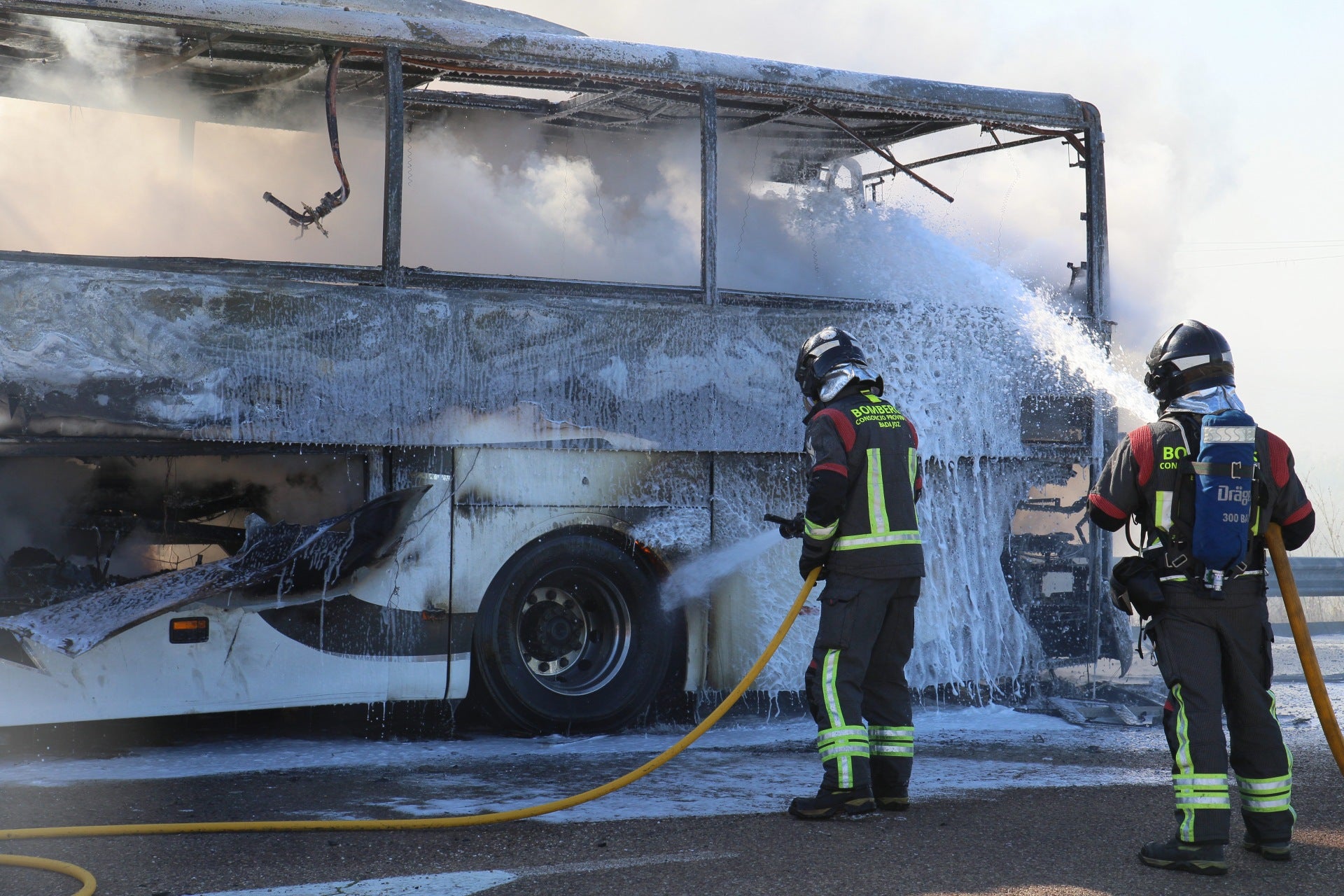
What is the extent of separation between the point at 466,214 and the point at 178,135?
147 cm

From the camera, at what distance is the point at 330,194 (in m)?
5.74

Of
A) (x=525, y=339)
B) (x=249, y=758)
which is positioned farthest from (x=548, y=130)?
(x=249, y=758)

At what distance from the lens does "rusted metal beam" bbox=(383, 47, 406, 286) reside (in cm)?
570

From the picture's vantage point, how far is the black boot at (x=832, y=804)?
4445 mm

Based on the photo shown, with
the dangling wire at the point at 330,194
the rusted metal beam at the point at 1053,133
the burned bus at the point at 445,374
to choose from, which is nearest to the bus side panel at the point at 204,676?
the burned bus at the point at 445,374

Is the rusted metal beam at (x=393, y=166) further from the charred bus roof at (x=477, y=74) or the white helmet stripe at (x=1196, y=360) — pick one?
the white helmet stripe at (x=1196, y=360)

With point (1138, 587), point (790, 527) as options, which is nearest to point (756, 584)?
point (790, 527)

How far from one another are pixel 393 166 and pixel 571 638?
2.38 meters

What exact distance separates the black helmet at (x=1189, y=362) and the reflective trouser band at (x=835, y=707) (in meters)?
1.48

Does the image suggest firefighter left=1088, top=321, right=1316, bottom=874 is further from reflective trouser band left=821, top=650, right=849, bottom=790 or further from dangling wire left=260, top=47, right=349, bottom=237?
dangling wire left=260, top=47, right=349, bottom=237

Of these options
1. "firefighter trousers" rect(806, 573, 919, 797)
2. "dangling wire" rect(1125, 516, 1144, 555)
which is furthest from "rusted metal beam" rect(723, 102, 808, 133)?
"dangling wire" rect(1125, 516, 1144, 555)

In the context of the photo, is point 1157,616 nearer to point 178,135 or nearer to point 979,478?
point 979,478

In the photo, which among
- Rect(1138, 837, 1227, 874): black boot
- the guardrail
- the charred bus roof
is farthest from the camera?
the guardrail

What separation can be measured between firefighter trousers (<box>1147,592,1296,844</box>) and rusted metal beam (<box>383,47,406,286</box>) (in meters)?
3.56
